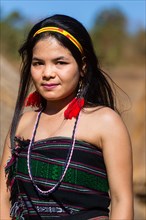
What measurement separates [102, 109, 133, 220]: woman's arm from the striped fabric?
61 millimetres

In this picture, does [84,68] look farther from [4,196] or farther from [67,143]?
[4,196]

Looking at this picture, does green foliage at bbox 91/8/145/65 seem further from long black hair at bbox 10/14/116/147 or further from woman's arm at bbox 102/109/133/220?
woman's arm at bbox 102/109/133/220

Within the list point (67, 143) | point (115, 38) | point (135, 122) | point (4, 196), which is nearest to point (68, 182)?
point (67, 143)

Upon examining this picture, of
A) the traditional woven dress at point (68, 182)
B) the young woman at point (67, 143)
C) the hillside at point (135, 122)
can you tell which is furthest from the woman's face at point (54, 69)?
the hillside at point (135, 122)

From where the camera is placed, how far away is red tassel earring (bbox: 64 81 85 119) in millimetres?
2705

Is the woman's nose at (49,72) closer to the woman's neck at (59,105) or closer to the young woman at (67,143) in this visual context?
the young woman at (67,143)

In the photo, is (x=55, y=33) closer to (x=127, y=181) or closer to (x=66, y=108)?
(x=66, y=108)

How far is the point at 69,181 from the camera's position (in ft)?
8.50

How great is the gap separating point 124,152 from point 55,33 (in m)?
0.56

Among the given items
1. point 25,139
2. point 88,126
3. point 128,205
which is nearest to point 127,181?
point 128,205

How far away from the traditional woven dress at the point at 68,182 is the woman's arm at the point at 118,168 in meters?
0.06

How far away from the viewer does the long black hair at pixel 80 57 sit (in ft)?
8.93

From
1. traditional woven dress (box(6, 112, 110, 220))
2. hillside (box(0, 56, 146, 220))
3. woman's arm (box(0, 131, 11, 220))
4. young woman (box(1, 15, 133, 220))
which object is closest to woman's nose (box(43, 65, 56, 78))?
young woman (box(1, 15, 133, 220))

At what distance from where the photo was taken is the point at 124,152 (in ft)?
8.46
